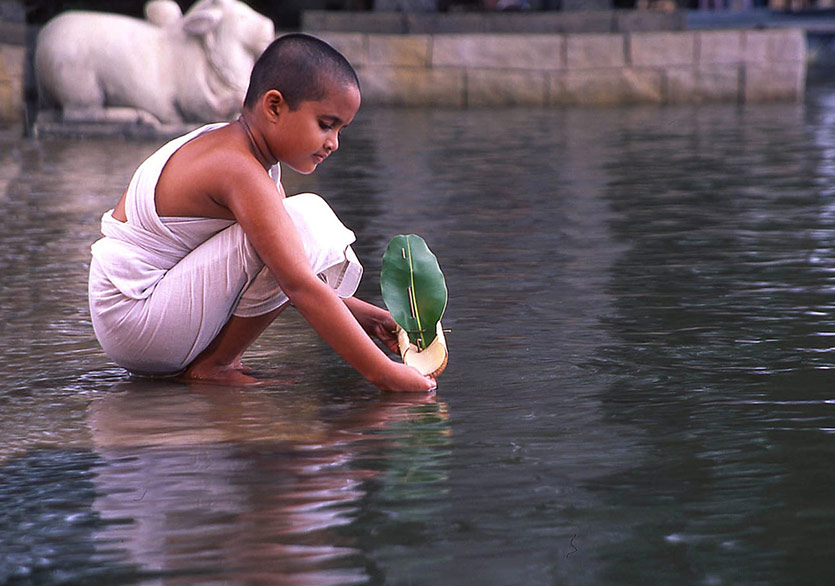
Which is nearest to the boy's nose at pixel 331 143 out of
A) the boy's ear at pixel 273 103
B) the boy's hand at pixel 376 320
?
the boy's ear at pixel 273 103

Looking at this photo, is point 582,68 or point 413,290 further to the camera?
point 582,68

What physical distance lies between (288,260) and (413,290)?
377 mm

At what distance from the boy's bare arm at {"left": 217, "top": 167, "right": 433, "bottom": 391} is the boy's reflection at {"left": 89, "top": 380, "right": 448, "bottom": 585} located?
0.47 feet

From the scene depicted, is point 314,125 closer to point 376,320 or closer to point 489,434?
point 376,320

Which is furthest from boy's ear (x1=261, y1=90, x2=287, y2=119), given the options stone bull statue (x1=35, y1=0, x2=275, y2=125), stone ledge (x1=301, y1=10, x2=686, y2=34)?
stone ledge (x1=301, y1=10, x2=686, y2=34)

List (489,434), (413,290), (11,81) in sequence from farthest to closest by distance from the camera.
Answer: (11,81)
(413,290)
(489,434)

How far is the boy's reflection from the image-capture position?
1.93 m

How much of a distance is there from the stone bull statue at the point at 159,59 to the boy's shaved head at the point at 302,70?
22.2 ft

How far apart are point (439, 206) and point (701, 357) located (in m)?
3.03

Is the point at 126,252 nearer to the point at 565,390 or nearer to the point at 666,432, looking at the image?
the point at 565,390

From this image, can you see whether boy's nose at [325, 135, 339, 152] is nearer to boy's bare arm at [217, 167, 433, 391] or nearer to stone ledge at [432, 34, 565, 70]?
boy's bare arm at [217, 167, 433, 391]

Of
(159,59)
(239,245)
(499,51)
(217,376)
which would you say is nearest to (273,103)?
(239,245)

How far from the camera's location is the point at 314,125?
2.81 metres

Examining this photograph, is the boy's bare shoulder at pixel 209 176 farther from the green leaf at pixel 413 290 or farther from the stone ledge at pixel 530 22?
the stone ledge at pixel 530 22
